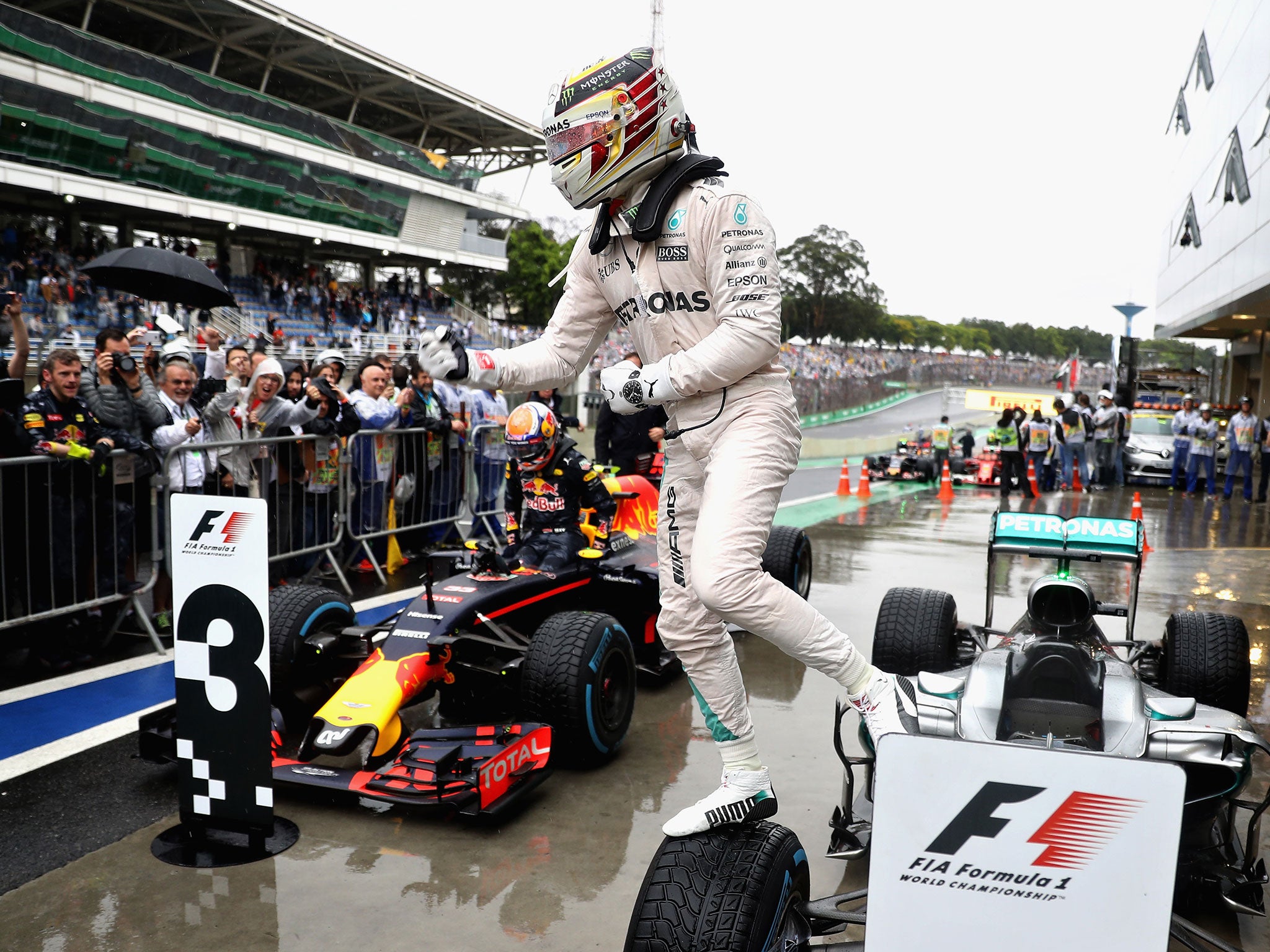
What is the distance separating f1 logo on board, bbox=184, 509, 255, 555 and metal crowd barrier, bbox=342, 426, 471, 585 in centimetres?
430

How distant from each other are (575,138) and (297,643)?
283cm

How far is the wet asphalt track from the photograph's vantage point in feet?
9.91

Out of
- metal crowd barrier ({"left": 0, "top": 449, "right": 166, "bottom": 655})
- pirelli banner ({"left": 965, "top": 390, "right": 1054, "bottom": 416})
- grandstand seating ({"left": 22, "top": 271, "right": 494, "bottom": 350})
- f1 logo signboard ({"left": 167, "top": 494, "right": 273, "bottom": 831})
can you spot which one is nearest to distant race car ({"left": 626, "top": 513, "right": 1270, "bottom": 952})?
f1 logo signboard ({"left": 167, "top": 494, "right": 273, "bottom": 831})

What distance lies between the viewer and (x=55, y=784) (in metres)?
4.05

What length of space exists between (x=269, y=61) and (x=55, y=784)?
38.5 m

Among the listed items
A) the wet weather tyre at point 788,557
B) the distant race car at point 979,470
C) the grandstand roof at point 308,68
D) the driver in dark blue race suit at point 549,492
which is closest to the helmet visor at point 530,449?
the driver in dark blue race suit at point 549,492

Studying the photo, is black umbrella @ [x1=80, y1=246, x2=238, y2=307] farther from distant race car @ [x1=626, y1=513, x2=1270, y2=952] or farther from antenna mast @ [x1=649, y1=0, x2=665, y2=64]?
antenna mast @ [x1=649, y1=0, x2=665, y2=64]

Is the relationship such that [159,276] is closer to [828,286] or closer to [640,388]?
[640,388]

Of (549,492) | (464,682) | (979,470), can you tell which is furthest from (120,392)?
(979,470)

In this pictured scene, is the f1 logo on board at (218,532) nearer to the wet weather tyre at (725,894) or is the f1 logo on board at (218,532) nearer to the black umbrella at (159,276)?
the wet weather tyre at (725,894)

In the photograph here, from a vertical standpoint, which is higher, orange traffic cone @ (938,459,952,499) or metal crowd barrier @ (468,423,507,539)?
metal crowd barrier @ (468,423,507,539)

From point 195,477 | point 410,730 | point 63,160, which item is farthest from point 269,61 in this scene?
point 410,730

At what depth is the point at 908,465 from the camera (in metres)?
18.7

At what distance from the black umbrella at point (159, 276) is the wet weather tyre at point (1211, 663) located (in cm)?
642
